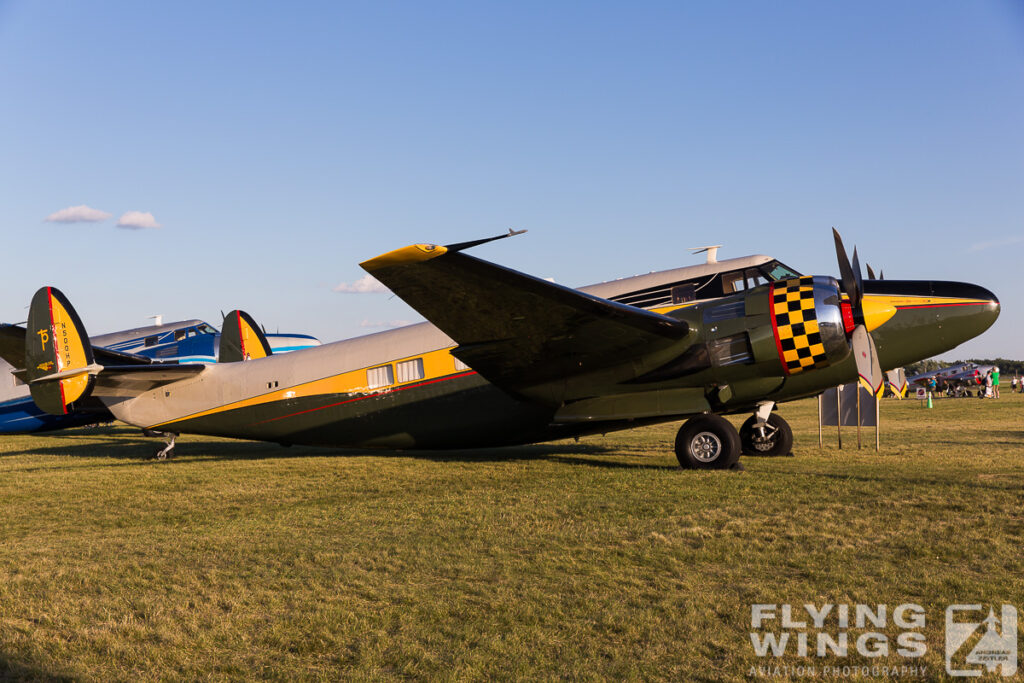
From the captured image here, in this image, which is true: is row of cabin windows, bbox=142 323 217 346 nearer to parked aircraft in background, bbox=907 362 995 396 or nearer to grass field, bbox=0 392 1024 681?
grass field, bbox=0 392 1024 681

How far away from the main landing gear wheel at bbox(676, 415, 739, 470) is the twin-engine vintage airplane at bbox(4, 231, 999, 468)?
0.09 ft

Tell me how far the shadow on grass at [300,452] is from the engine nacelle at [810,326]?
278 cm

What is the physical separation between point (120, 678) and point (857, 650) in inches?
160

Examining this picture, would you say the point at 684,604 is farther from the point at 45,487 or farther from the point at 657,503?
the point at 45,487

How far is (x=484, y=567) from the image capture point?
6.20m

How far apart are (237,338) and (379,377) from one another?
6.24 m

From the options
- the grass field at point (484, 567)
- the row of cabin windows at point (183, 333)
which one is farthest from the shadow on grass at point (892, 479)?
the row of cabin windows at point (183, 333)

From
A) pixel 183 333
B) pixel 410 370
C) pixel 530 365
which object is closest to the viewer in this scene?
pixel 530 365

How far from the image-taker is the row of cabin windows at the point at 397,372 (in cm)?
1402

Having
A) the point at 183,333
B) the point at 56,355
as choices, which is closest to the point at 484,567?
the point at 56,355

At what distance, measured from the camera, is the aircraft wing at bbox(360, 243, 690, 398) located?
998cm

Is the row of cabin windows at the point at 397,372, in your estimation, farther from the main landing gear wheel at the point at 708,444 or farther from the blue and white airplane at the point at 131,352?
the blue and white airplane at the point at 131,352

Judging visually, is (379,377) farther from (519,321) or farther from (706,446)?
(706,446)

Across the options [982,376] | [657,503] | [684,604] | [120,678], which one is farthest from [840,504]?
[982,376]
